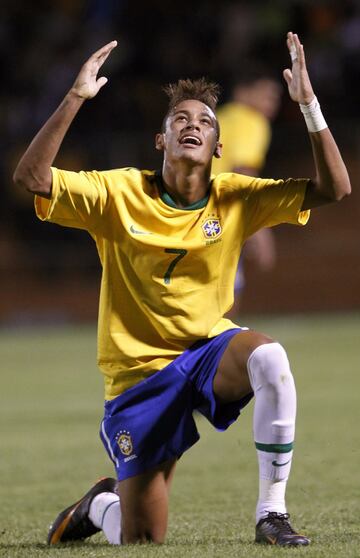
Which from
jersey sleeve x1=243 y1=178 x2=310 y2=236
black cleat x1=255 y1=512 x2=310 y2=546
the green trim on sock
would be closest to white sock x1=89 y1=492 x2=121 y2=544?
black cleat x1=255 y1=512 x2=310 y2=546

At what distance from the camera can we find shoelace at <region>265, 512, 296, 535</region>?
15.5 feet

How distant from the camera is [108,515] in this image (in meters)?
5.31

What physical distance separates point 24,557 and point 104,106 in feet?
45.7

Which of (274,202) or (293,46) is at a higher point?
(293,46)

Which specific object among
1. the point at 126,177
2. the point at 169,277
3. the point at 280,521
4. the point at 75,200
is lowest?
the point at 280,521

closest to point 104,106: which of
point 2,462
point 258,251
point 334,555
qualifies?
point 258,251

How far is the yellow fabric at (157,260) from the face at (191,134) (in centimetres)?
20

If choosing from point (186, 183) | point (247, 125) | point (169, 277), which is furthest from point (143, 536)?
point (247, 125)

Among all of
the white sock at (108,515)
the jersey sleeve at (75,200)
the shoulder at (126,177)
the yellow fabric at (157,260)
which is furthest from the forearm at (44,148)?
the white sock at (108,515)

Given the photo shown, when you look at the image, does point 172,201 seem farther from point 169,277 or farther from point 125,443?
point 125,443

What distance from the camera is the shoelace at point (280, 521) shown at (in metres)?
4.71

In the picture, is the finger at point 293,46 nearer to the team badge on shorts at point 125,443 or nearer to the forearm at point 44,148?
the forearm at point 44,148

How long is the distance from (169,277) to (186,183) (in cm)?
41

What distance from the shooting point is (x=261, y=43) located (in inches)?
704
